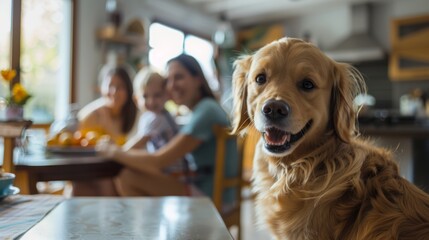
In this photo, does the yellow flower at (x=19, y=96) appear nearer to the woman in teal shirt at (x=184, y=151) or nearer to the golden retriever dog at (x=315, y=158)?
the woman in teal shirt at (x=184, y=151)

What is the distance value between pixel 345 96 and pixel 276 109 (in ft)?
0.75

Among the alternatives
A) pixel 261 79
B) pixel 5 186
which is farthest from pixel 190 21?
pixel 5 186

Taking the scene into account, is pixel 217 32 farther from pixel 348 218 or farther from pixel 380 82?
pixel 348 218

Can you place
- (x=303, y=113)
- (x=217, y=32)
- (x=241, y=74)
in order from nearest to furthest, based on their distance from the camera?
(x=303, y=113)
(x=241, y=74)
(x=217, y=32)

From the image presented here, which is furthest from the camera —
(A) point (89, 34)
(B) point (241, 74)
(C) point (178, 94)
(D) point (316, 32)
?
(D) point (316, 32)

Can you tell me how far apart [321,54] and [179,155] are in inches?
42.8

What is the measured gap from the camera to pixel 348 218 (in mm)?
801

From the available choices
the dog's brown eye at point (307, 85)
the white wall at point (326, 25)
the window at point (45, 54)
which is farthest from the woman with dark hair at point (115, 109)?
the white wall at point (326, 25)

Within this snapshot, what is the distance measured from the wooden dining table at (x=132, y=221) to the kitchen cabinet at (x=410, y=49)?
6.31 m

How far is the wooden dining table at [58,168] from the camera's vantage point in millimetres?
1611

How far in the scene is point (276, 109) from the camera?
96cm

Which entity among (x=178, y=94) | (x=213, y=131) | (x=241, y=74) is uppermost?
(x=241, y=74)

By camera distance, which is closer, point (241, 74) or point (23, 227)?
point (23, 227)

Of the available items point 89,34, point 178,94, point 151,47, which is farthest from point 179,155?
point 151,47
